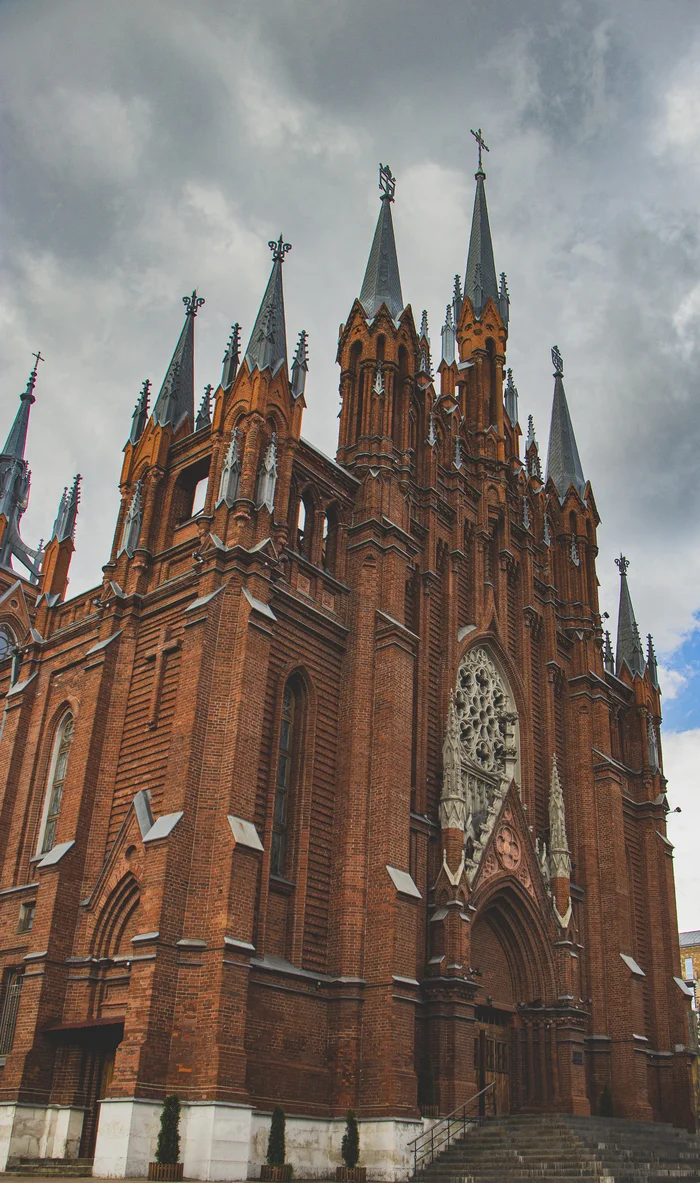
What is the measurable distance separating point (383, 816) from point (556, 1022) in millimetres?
8503

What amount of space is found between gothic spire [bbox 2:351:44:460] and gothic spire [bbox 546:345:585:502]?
27529 mm

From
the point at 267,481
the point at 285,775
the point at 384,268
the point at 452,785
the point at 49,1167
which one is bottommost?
the point at 49,1167

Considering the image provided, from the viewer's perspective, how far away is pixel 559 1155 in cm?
2100

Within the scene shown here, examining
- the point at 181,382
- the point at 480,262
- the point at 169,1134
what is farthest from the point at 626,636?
the point at 169,1134

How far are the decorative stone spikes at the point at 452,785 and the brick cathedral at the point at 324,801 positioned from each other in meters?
0.12

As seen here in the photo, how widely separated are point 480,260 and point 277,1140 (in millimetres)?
32045

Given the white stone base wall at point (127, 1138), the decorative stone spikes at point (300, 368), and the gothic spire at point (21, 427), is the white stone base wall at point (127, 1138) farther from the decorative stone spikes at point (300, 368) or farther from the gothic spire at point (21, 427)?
the gothic spire at point (21, 427)

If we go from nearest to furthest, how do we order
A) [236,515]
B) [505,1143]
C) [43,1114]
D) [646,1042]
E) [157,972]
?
1. [157,972]
2. [43,1114]
3. [505,1143]
4. [236,515]
5. [646,1042]

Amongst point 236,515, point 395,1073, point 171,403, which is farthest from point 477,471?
point 395,1073

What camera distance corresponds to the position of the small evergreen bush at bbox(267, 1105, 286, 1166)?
1936 cm

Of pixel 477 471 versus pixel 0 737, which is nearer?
pixel 0 737

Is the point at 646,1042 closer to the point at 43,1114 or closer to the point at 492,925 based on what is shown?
the point at 492,925

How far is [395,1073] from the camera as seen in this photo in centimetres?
2127

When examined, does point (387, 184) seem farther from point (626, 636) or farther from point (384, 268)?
point (626, 636)
